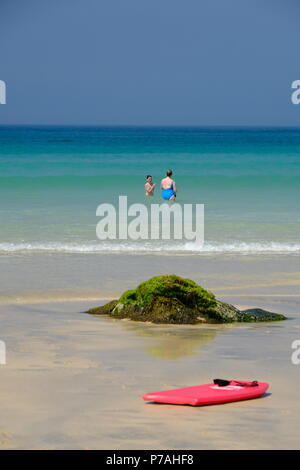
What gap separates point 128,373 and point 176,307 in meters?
2.86

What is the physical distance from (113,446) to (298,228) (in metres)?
19.5

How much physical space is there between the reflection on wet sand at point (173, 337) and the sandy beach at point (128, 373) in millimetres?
Result: 12

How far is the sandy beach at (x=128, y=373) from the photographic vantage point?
6.83 meters

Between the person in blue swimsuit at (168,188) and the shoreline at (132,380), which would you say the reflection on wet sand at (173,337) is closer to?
the shoreline at (132,380)

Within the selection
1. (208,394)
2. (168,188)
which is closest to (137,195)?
(168,188)

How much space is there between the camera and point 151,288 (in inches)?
454

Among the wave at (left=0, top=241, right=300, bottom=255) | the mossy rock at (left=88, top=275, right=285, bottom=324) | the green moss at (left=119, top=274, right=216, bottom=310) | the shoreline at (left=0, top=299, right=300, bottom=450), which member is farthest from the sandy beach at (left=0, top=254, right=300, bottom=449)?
the wave at (left=0, top=241, right=300, bottom=255)

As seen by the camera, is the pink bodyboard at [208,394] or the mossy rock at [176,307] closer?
the pink bodyboard at [208,394]

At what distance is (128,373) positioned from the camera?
8.65 m

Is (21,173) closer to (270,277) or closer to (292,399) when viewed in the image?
(270,277)

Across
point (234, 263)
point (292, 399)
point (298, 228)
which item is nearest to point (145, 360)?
point (292, 399)

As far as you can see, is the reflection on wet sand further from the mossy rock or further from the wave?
the wave

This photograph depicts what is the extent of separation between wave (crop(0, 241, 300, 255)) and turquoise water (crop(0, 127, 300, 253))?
0.02m

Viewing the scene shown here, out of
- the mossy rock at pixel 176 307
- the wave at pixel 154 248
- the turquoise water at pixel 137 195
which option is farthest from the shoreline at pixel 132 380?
the turquoise water at pixel 137 195
